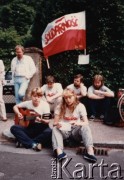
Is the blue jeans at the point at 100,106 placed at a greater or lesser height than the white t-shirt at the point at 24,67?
lesser

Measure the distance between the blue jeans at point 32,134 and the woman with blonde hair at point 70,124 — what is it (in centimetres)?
33

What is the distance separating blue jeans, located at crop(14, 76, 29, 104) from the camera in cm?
935

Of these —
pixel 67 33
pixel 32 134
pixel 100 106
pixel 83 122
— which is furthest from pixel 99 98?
pixel 32 134

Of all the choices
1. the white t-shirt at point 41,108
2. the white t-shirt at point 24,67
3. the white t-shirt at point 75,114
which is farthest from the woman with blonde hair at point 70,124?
the white t-shirt at point 24,67

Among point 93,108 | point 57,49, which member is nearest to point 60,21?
point 57,49

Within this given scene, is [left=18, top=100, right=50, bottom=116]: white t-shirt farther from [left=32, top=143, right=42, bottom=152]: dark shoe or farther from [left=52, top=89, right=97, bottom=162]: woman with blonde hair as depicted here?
[left=32, top=143, right=42, bottom=152]: dark shoe

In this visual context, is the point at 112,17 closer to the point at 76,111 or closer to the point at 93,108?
the point at 93,108

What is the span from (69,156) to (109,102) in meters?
2.69

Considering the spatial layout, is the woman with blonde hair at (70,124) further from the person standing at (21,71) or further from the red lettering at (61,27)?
the red lettering at (61,27)

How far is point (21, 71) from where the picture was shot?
939 cm

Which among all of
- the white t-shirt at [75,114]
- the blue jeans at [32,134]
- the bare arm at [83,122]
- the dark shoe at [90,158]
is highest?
the white t-shirt at [75,114]

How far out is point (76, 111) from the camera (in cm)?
689

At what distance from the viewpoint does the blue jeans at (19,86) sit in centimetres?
935

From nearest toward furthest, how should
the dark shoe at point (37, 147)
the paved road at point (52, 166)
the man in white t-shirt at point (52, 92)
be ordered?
the paved road at point (52, 166) < the dark shoe at point (37, 147) < the man in white t-shirt at point (52, 92)
